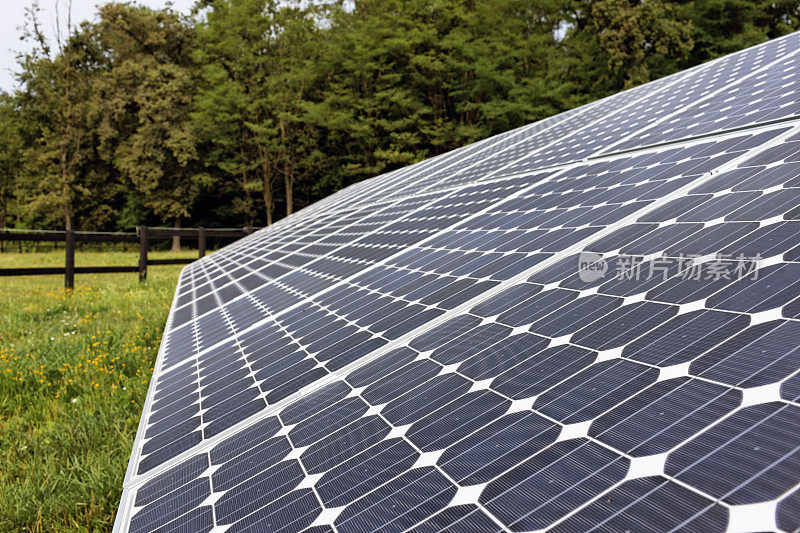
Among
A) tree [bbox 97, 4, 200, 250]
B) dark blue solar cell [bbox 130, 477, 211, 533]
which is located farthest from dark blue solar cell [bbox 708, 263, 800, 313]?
tree [bbox 97, 4, 200, 250]

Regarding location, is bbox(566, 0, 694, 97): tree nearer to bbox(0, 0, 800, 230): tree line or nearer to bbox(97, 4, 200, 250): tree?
bbox(0, 0, 800, 230): tree line

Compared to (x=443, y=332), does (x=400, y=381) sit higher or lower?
lower

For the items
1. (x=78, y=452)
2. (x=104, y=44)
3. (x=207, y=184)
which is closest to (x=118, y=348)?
(x=78, y=452)

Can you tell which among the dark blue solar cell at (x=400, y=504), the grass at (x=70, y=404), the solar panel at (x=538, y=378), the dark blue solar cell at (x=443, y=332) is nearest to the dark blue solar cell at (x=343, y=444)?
the solar panel at (x=538, y=378)

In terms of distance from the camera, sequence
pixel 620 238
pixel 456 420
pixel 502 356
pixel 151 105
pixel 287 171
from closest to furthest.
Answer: pixel 456 420 < pixel 502 356 < pixel 620 238 < pixel 151 105 < pixel 287 171

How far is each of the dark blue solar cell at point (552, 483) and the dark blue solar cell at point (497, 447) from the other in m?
0.04

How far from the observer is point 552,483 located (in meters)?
1.33

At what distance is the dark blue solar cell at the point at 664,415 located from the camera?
130cm

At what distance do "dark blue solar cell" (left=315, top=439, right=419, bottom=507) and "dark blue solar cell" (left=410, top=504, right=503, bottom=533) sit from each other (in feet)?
0.85

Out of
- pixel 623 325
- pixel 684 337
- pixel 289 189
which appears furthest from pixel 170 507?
pixel 289 189

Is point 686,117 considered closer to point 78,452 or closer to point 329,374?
point 329,374

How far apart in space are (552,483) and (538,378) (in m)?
0.52

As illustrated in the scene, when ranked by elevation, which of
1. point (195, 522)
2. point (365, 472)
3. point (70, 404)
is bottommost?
point (70, 404)

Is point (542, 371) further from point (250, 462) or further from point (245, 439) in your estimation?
point (245, 439)
